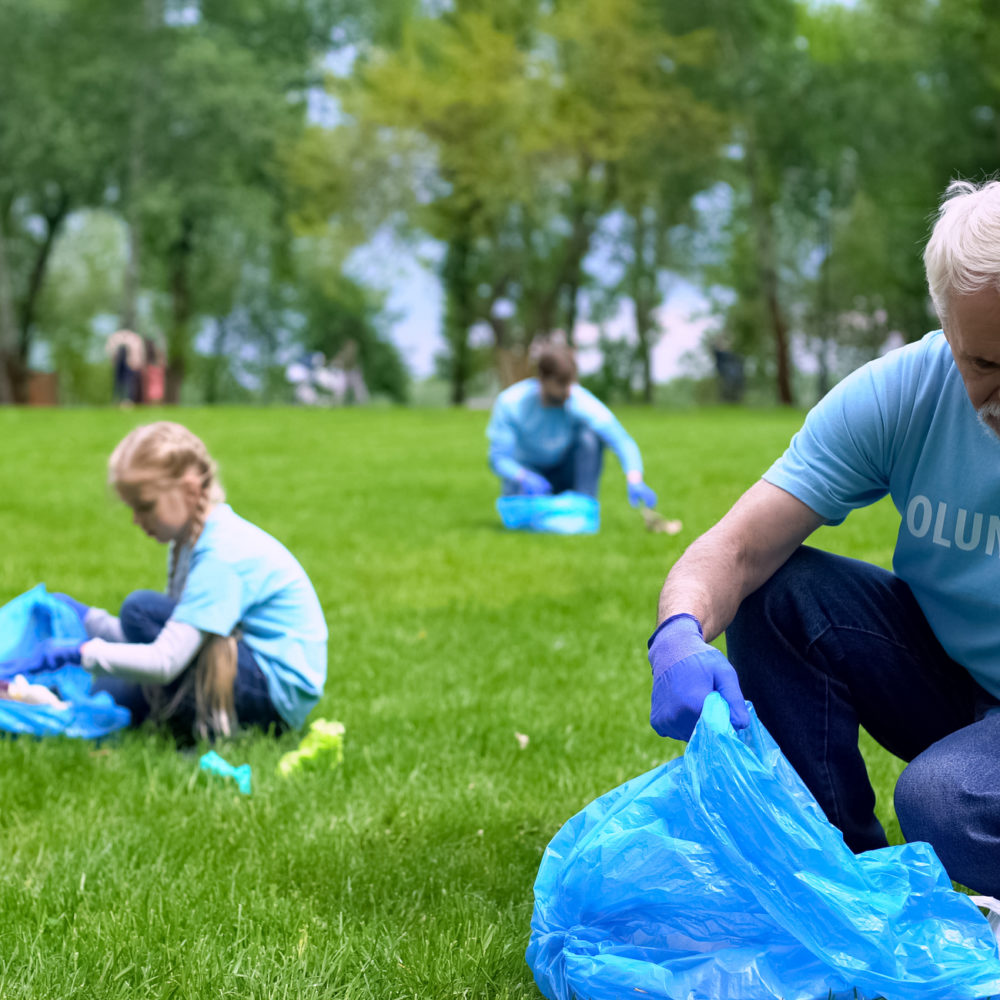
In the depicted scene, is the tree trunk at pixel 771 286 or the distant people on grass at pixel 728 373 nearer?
the tree trunk at pixel 771 286

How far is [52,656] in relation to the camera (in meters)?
3.91

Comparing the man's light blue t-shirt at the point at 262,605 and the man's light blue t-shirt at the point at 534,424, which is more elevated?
the man's light blue t-shirt at the point at 534,424

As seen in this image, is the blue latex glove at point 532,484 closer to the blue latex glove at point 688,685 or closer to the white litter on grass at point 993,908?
the blue latex glove at point 688,685

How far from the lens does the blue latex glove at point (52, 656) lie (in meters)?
3.89

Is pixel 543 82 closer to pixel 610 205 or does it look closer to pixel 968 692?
pixel 610 205

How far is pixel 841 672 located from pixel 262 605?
72.1 inches

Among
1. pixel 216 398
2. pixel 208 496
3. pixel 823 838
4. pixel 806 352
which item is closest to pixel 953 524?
pixel 823 838

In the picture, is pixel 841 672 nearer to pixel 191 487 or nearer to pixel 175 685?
pixel 191 487

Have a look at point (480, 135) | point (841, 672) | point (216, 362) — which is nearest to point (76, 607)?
point (841, 672)

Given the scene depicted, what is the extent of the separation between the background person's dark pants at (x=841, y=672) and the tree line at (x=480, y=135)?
87.0ft

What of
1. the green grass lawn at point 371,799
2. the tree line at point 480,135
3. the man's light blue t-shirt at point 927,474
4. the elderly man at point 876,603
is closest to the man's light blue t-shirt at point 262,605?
the green grass lawn at point 371,799

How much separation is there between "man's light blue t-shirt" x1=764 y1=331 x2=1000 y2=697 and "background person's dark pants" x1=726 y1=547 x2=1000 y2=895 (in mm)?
65

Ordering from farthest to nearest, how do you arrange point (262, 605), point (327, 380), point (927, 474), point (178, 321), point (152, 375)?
1. point (178, 321)
2. point (327, 380)
3. point (152, 375)
4. point (262, 605)
5. point (927, 474)

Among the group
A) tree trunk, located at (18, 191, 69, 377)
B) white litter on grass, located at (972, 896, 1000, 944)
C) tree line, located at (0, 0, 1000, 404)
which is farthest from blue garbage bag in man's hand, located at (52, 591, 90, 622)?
tree trunk, located at (18, 191, 69, 377)
